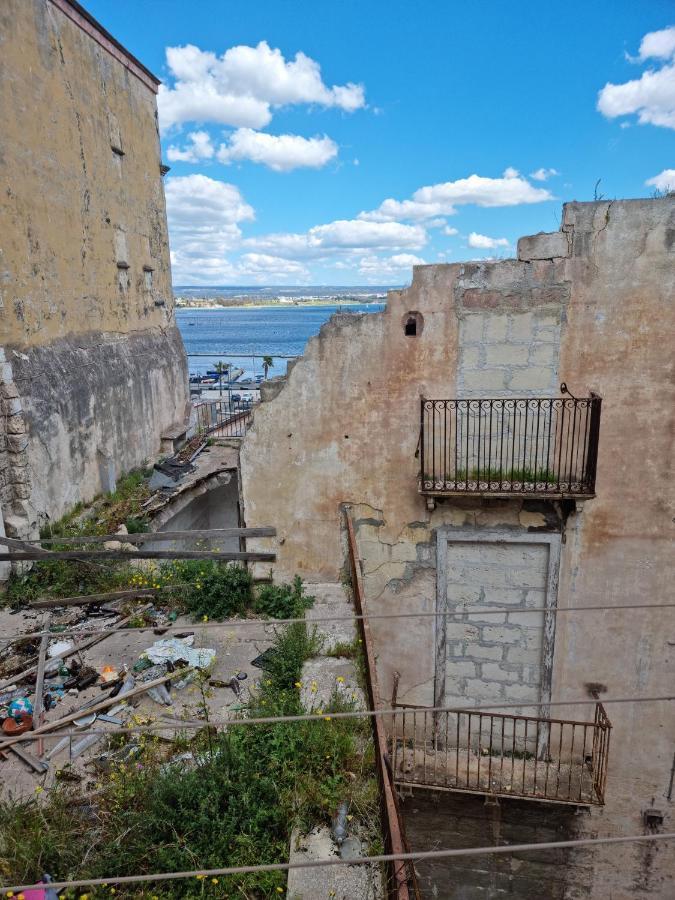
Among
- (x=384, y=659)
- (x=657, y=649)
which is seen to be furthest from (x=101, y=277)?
(x=657, y=649)

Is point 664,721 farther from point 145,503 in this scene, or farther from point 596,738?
point 145,503

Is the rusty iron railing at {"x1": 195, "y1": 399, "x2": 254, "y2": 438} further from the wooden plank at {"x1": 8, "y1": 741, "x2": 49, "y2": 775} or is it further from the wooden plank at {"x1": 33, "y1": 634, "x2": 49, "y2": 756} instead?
the wooden plank at {"x1": 8, "y1": 741, "x2": 49, "y2": 775}

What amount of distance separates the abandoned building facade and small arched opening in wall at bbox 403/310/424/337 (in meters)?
0.03

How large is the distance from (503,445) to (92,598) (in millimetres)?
6034

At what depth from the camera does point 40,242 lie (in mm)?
10062

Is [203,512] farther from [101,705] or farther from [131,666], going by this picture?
[101,705]

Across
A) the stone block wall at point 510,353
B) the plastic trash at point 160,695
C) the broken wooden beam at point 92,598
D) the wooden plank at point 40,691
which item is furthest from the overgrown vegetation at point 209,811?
the stone block wall at point 510,353

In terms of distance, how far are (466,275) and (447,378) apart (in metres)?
1.29

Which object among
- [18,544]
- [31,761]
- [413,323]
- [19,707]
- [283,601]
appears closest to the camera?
[31,761]

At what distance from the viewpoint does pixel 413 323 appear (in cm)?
750

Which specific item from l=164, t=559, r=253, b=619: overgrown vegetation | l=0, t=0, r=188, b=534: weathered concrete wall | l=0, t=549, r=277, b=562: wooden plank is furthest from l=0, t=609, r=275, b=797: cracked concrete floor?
l=0, t=0, r=188, b=534: weathered concrete wall

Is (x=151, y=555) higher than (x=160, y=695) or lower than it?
higher

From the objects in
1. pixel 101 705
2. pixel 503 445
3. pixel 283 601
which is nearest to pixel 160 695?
pixel 101 705

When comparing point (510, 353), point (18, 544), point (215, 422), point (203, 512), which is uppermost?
point (510, 353)
